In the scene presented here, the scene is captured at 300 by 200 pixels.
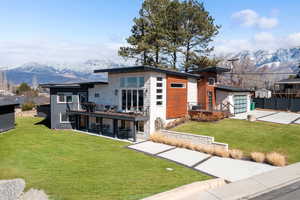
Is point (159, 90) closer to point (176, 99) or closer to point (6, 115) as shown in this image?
point (176, 99)

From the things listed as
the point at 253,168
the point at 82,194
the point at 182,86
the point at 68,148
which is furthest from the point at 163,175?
the point at 182,86

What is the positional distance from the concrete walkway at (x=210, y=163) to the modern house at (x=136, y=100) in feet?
13.4

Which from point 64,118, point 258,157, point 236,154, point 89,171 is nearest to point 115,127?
point 64,118

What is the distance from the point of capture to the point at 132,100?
19.9 metres

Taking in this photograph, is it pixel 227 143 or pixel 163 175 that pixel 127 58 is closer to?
pixel 227 143

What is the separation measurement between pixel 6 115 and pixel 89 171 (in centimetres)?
1678

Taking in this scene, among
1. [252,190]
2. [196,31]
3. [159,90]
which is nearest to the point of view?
[252,190]

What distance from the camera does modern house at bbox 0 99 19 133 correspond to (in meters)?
21.4

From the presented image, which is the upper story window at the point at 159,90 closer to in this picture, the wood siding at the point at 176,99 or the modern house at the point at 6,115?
the wood siding at the point at 176,99

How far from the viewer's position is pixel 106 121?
22016 millimetres

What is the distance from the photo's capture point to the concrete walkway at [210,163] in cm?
1042

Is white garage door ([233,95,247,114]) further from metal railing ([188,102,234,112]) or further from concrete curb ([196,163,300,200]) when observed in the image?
concrete curb ([196,163,300,200])

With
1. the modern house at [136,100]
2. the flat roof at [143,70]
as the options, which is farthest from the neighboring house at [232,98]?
the flat roof at [143,70]

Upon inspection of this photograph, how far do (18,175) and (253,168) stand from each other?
11586 millimetres
